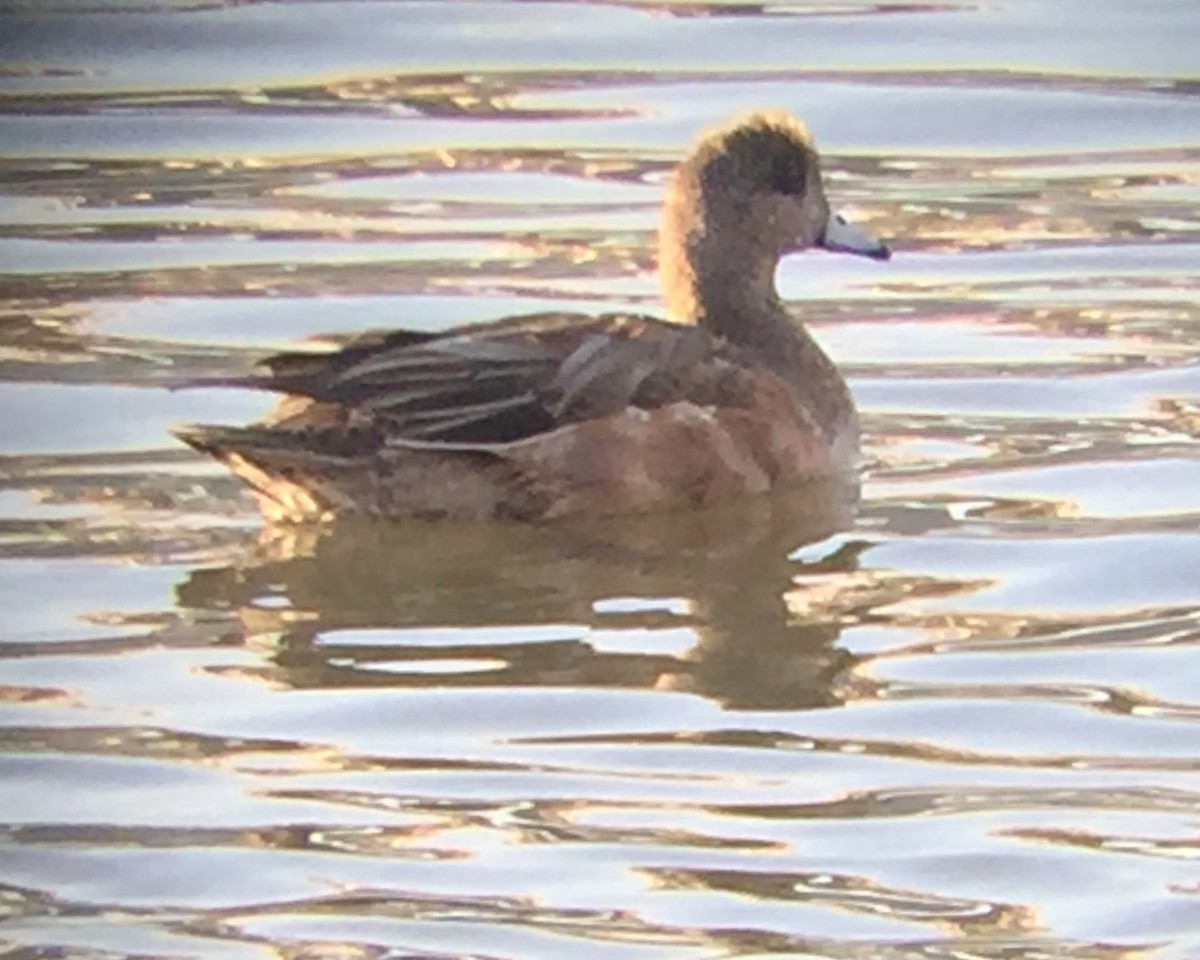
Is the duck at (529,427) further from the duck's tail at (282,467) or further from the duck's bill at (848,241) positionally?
the duck's bill at (848,241)

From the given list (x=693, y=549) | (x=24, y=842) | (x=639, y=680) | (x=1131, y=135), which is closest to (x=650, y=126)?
(x=1131, y=135)

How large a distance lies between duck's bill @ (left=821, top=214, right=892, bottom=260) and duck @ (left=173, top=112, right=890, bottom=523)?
1.95ft

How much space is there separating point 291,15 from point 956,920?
8228mm

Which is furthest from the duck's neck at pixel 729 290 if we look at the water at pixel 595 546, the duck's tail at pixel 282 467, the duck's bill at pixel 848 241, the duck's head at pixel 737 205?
the duck's tail at pixel 282 467

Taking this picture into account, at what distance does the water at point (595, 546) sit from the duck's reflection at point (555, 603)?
18mm

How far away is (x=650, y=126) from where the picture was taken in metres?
12.7

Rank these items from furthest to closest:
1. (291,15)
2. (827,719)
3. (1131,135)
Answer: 1. (291,15)
2. (1131,135)
3. (827,719)

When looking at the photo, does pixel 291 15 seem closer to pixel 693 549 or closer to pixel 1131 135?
pixel 1131 135

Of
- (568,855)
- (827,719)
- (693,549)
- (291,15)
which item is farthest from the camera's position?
(291,15)

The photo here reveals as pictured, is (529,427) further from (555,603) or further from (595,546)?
(555,603)

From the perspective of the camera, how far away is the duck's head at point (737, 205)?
9711mm

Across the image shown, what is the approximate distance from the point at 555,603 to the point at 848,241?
5.97 feet

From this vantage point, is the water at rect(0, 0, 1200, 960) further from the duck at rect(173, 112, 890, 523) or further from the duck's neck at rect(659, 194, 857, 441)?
the duck's neck at rect(659, 194, 857, 441)

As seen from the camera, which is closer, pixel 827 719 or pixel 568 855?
pixel 568 855
